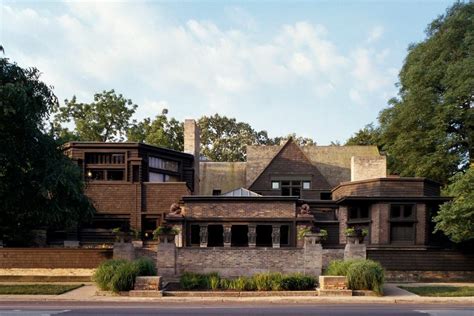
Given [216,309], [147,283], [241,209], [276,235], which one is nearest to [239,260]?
[276,235]

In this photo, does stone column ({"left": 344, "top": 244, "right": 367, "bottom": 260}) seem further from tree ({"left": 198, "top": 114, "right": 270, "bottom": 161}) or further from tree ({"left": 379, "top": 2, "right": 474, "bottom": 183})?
tree ({"left": 198, "top": 114, "right": 270, "bottom": 161})

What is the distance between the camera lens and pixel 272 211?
35.0 m

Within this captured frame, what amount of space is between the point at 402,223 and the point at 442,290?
12.4 m

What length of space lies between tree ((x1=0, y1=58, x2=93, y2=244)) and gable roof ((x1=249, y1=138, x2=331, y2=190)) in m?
26.1

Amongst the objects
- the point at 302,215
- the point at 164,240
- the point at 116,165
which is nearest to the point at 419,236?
the point at 302,215

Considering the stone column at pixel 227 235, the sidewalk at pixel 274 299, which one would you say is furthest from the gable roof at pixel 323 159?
the sidewalk at pixel 274 299

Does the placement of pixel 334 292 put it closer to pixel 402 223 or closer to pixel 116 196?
pixel 402 223

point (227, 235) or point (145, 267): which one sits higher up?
point (227, 235)

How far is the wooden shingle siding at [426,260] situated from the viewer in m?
28.8

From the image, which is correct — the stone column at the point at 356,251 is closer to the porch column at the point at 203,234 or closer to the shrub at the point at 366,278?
the shrub at the point at 366,278

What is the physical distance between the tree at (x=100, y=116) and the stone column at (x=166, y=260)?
37038mm

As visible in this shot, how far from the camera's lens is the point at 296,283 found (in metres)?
23.6

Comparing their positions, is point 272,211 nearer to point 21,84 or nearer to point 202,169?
point 21,84

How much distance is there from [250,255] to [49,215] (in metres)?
9.95
